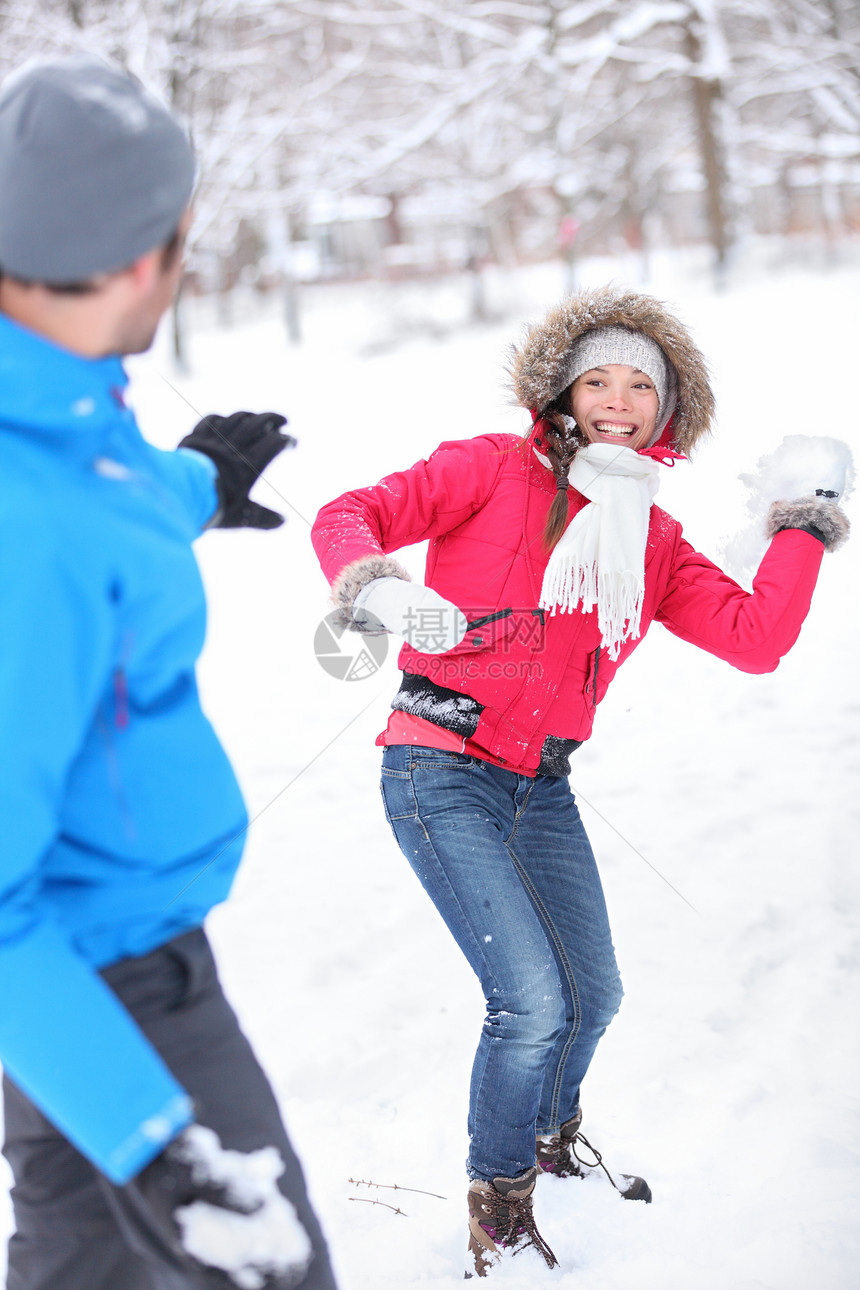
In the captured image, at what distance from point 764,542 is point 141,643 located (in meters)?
1.67

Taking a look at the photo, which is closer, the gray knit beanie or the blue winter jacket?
the blue winter jacket

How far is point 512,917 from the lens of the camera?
1.95m

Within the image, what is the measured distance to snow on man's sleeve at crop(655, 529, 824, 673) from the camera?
2145 millimetres

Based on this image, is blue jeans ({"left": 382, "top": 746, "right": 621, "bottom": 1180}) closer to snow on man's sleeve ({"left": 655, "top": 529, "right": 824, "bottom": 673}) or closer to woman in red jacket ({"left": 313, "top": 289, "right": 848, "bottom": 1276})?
woman in red jacket ({"left": 313, "top": 289, "right": 848, "bottom": 1276})

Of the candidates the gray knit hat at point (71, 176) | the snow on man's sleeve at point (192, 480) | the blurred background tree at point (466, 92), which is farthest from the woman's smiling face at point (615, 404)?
the blurred background tree at point (466, 92)

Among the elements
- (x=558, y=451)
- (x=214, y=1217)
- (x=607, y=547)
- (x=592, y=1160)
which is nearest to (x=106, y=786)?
(x=214, y=1217)

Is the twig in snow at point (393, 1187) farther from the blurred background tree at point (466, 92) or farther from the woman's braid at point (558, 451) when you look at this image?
the blurred background tree at point (466, 92)

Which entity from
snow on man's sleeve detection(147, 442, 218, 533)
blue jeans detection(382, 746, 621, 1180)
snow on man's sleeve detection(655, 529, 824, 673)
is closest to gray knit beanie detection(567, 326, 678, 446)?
snow on man's sleeve detection(655, 529, 824, 673)

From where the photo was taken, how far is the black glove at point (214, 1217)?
1.05 meters

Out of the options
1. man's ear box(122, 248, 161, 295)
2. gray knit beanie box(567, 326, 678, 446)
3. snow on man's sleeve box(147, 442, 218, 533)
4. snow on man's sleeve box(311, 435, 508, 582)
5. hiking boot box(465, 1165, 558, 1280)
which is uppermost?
man's ear box(122, 248, 161, 295)

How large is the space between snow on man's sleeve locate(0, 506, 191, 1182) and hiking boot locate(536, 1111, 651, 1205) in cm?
158

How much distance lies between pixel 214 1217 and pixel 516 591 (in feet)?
4.46

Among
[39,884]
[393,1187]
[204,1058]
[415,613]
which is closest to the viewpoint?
[39,884]

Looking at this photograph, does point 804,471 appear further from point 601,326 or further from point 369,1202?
point 369,1202
